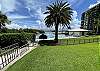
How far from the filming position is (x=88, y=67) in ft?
50.2

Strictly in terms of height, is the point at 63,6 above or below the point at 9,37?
above

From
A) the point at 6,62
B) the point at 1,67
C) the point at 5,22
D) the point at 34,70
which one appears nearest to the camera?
the point at 34,70

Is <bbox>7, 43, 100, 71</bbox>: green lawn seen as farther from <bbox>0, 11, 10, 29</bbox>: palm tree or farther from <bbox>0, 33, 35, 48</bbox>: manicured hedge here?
<bbox>0, 11, 10, 29</bbox>: palm tree

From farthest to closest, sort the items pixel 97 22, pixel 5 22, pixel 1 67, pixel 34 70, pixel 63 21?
pixel 97 22, pixel 5 22, pixel 63 21, pixel 1 67, pixel 34 70

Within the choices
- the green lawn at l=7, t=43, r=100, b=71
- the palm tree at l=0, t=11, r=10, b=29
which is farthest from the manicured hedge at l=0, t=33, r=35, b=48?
the palm tree at l=0, t=11, r=10, b=29

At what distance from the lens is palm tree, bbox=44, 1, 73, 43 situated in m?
52.3

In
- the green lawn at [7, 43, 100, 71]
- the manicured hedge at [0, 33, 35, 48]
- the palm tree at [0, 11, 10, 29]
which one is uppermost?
the palm tree at [0, 11, 10, 29]

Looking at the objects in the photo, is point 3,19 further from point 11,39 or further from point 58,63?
point 58,63

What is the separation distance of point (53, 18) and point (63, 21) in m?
2.21

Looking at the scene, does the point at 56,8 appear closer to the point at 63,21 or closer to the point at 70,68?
the point at 63,21

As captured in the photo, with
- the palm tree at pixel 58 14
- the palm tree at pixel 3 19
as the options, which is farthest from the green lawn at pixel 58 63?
the palm tree at pixel 3 19

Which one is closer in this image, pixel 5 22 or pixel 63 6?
pixel 63 6

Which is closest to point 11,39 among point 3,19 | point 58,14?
point 58,14

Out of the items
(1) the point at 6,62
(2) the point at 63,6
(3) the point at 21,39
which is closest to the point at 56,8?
(2) the point at 63,6
